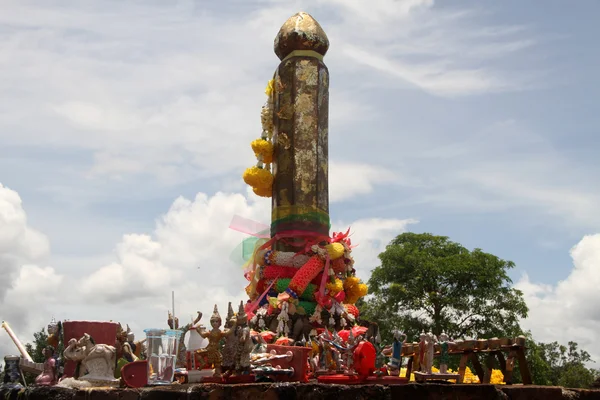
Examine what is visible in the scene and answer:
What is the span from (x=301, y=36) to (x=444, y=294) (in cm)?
1677

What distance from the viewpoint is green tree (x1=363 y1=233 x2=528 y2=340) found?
33.0 meters

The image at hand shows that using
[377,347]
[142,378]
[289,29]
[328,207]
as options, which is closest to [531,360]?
[328,207]

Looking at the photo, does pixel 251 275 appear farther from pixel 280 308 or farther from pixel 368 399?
pixel 368 399

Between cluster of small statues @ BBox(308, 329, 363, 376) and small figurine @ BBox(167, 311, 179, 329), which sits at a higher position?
small figurine @ BBox(167, 311, 179, 329)

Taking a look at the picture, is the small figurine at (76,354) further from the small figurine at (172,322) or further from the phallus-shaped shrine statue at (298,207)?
the phallus-shaped shrine statue at (298,207)

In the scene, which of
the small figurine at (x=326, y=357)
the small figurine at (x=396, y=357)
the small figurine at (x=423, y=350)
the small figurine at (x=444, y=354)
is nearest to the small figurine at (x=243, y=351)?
the small figurine at (x=326, y=357)

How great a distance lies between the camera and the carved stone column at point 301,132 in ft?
65.6

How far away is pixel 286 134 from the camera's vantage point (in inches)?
807

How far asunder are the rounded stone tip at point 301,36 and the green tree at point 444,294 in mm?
15034

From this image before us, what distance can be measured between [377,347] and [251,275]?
319 inches

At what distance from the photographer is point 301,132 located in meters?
20.3

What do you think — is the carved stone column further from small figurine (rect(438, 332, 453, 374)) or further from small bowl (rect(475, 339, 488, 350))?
small figurine (rect(438, 332, 453, 374))

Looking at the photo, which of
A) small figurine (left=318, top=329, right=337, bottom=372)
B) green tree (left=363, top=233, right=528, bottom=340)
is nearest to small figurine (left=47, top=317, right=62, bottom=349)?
small figurine (left=318, top=329, right=337, bottom=372)

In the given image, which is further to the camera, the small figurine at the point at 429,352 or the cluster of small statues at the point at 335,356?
the cluster of small statues at the point at 335,356
